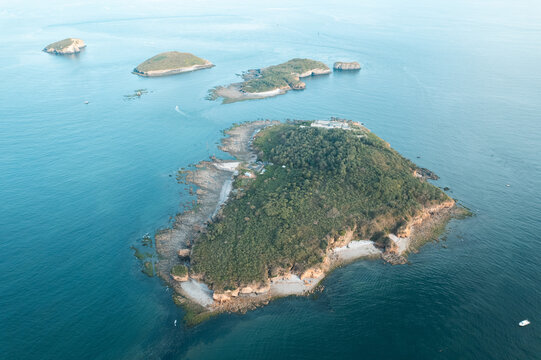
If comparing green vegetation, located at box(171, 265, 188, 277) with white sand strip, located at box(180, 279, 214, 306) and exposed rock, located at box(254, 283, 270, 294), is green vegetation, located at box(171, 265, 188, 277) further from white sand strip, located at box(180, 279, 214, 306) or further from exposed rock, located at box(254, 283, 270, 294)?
exposed rock, located at box(254, 283, 270, 294)

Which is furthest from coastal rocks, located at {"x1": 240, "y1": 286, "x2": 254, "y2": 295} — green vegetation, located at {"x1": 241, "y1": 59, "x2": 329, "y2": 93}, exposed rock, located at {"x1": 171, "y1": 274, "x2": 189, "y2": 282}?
green vegetation, located at {"x1": 241, "y1": 59, "x2": 329, "y2": 93}

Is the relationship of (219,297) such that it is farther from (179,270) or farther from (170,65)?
(170,65)

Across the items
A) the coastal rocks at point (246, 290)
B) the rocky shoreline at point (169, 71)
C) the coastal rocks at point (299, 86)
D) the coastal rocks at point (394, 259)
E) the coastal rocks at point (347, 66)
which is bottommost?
the coastal rocks at point (246, 290)

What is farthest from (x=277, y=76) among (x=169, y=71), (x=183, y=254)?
(x=183, y=254)

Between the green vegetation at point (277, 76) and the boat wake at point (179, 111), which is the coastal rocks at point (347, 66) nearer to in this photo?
the green vegetation at point (277, 76)

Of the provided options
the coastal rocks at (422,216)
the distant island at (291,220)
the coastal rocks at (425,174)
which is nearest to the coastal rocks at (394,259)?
the distant island at (291,220)

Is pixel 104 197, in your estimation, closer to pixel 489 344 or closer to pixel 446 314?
pixel 446 314

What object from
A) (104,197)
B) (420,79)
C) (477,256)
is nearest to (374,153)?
(477,256)
